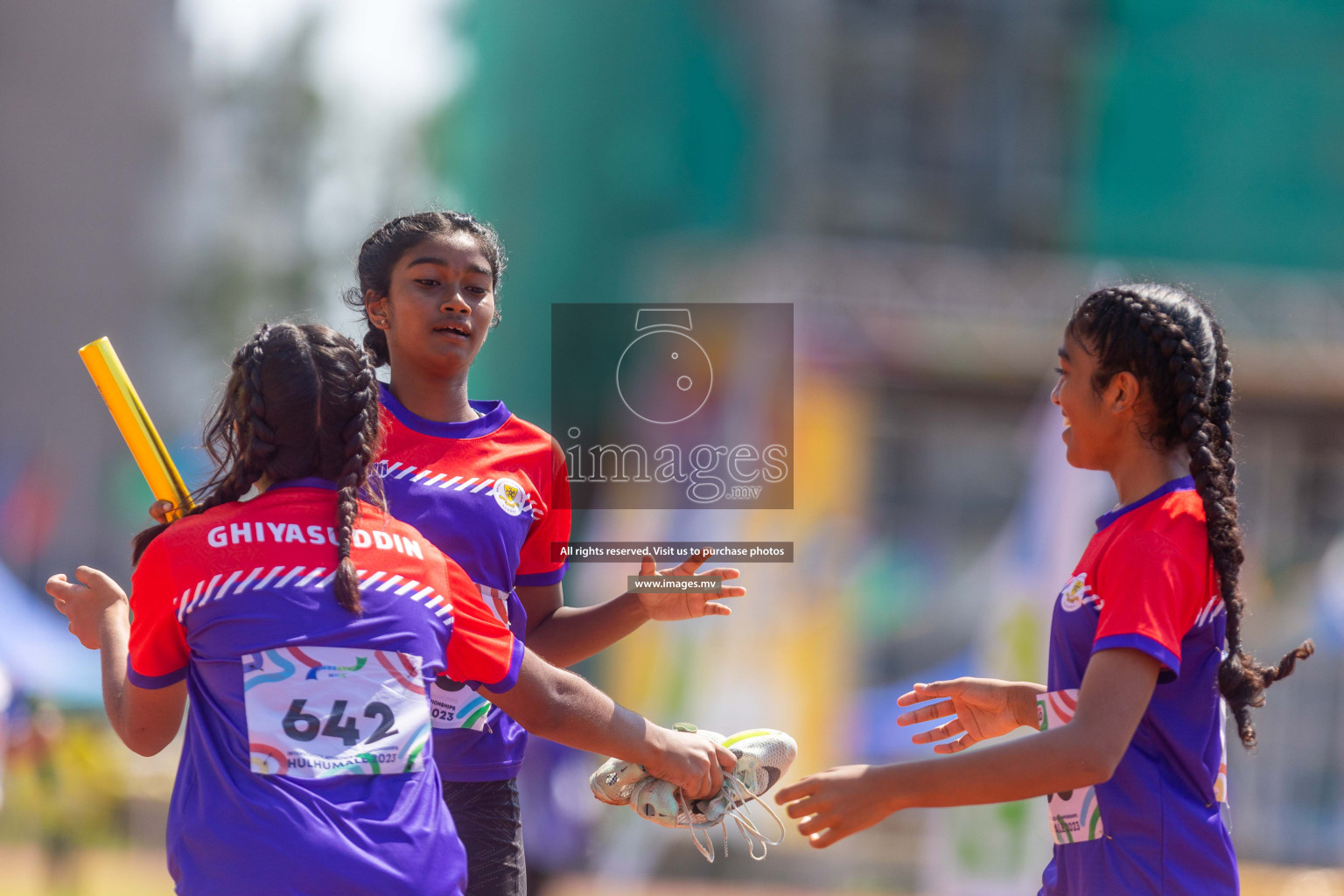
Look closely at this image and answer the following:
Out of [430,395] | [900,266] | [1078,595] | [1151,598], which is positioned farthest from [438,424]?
[900,266]

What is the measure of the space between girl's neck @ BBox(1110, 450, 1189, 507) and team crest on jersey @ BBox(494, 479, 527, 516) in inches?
43.0

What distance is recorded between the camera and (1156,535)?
1.96 meters

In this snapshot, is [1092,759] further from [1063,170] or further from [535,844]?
[1063,170]

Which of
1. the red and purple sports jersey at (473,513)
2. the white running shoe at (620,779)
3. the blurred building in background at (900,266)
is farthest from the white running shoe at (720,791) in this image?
the blurred building in background at (900,266)

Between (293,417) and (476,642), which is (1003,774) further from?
(293,417)

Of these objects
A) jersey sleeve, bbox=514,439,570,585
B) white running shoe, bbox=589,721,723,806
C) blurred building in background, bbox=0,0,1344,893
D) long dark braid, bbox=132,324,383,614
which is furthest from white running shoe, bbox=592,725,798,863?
blurred building in background, bbox=0,0,1344,893

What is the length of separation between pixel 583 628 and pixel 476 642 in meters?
0.73

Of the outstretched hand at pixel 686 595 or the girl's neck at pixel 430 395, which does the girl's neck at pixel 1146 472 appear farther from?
the girl's neck at pixel 430 395

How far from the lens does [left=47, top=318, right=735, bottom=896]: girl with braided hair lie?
1.74 m

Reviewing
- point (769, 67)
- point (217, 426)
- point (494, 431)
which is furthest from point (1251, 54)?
point (217, 426)

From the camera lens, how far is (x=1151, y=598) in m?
1.90

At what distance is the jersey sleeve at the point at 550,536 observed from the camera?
8.50ft

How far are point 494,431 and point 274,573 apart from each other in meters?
0.82

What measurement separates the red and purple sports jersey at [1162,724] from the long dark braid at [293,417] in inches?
45.1
